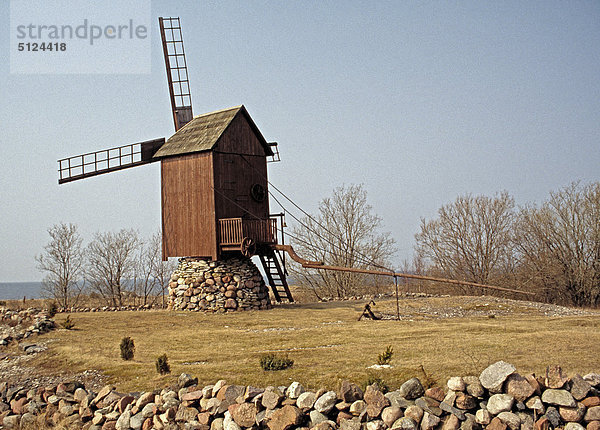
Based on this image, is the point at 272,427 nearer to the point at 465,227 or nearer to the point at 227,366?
the point at 227,366

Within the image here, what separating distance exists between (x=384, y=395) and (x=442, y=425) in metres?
1.09

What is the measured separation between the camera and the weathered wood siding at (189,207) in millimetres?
24547

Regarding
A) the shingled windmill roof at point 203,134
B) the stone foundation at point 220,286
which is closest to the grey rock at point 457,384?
the stone foundation at point 220,286

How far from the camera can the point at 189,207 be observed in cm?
2523

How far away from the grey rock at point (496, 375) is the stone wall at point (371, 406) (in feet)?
0.05

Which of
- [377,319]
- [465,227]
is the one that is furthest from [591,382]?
[465,227]

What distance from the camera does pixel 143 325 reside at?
68.7 ft

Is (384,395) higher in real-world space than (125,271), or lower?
lower

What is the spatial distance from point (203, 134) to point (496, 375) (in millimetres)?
19960

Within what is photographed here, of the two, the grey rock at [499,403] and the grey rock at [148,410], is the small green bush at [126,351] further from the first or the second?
the grey rock at [499,403]

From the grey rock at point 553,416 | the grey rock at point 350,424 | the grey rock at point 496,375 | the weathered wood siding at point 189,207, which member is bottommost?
the grey rock at point 350,424

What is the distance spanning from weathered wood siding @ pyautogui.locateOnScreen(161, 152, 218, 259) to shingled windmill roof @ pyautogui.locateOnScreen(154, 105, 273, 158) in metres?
0.38

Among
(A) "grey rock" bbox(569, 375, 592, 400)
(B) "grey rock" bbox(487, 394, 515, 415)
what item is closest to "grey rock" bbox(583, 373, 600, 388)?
(A) "grey rock" bbox(569, 375, 592, 400)

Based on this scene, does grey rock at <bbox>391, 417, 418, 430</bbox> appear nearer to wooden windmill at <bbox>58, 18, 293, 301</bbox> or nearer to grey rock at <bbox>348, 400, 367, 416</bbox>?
grey rock at <bbox>348, 400, 367, 416</bbox>
